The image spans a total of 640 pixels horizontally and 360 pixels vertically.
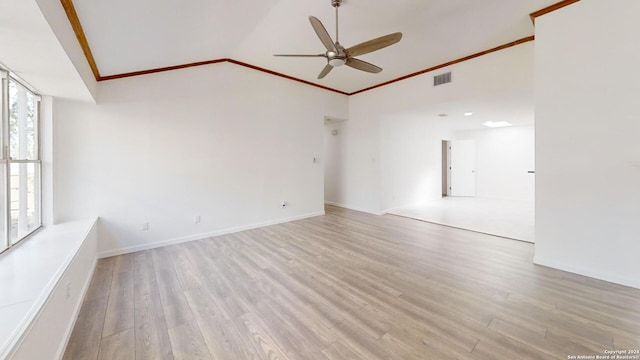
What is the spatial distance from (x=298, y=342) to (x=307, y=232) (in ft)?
8.54

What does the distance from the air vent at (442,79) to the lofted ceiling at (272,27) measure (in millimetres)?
288

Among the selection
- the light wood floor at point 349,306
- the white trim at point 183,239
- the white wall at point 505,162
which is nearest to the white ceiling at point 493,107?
the white wall at point 505,162

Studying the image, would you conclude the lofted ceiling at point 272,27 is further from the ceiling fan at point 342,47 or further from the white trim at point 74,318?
the white trim at point 74,318

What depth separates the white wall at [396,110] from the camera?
351 cm

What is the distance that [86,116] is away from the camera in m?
3.15

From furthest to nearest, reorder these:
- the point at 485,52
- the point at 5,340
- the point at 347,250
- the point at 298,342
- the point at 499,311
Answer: the point at 485,52, the point at 347,250, the point at 499,311, the point at 298,342, the point at 5,340

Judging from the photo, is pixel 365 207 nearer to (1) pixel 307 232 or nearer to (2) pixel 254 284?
(1) pixel 307 232

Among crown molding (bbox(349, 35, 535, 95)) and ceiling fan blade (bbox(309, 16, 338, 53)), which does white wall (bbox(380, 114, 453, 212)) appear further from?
ceiling fan blade (bbox(309, 16, 338, 53))

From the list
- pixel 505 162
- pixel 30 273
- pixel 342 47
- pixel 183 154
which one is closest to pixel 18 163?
pixel 30 273

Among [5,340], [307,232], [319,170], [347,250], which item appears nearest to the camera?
[5,340]

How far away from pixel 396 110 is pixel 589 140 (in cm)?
304

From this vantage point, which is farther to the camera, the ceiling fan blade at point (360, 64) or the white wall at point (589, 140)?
the ceiling fan blade at point (360, 64)

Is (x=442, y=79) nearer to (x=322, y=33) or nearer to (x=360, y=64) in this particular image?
(x=360, y=64)

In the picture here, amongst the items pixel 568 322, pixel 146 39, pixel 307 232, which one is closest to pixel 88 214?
pixel 146 39
